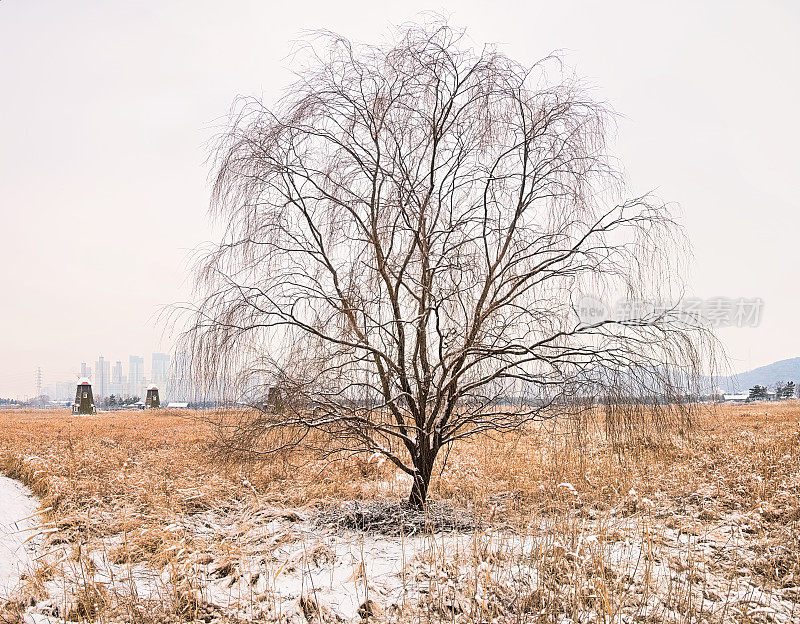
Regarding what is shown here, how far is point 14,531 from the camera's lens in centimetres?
593

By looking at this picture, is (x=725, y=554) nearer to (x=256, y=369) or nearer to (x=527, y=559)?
(x=527, y=559)

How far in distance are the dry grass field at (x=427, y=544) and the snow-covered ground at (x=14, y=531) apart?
192mm

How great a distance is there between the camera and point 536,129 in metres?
6.23

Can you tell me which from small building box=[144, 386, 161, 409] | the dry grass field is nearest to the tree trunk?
the dry grass field

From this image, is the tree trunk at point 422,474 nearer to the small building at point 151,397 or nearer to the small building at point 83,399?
the small building at point 83,399

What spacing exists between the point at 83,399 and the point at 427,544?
3490cm

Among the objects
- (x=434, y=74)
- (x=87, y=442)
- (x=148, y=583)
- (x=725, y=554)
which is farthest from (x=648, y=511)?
(x=87, y=442)

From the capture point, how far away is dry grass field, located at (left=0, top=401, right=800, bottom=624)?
3.75 meters

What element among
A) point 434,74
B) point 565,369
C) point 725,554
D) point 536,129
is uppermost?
point 434,74

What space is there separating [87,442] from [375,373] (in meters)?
9.97

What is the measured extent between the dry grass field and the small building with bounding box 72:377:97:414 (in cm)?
2779

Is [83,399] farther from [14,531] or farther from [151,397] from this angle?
[14,531]

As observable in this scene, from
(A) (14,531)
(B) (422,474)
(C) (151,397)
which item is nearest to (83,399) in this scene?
(C) (151,397)

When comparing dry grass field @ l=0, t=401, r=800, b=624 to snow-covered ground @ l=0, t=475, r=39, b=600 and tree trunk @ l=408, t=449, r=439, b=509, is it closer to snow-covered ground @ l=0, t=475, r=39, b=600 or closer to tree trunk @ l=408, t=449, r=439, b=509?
snow-covered ground @ l=0, t=475, r=39, b=600
